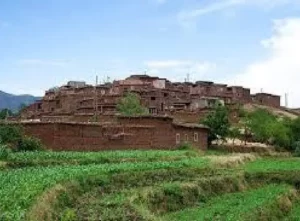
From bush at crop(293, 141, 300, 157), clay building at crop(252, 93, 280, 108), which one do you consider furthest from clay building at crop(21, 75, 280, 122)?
bush at crop(293, 141, 300, 157)

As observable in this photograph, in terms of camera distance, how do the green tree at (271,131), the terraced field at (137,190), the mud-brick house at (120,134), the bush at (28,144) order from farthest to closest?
the green tree at (271,131) < the mud-brick house at (120,134) < the bush at (28,144) < the terraced field at (137,190)

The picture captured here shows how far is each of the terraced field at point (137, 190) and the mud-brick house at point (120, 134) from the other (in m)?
4.28

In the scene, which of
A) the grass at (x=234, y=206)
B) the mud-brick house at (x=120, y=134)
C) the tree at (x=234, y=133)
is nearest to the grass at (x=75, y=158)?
the mud-brick house at (x=120, y=134)

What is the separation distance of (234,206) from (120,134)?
21453 mm

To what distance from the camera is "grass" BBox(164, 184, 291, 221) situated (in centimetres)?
2324

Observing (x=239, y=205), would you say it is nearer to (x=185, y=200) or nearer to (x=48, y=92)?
(x=185, y=200)

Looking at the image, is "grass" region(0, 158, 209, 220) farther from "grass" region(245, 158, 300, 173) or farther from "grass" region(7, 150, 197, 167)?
"grass" region(245, 158, 300, 173)

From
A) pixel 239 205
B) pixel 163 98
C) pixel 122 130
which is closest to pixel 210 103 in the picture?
pixel 163 98

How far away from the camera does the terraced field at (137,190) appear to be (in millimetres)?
19531

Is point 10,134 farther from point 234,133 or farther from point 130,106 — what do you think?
point 130,106

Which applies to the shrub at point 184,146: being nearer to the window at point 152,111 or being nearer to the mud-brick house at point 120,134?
the mud-brick house at point 120,134

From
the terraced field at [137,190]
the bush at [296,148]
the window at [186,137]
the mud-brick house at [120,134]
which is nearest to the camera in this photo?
the terraced field at [137,190]

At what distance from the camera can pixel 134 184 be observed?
94.3ft

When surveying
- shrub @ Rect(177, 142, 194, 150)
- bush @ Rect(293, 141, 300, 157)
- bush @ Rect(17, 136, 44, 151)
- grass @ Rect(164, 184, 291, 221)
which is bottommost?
grass @ Rect(164, 184, 291, 221)
